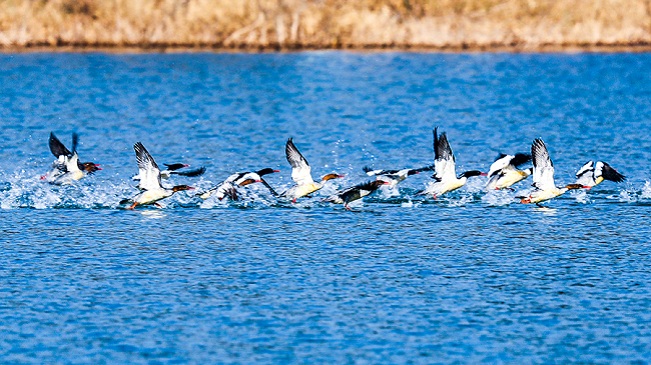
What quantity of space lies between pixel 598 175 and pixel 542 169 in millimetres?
1796

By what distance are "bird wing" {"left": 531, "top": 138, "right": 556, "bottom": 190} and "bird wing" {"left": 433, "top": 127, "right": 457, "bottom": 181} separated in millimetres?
1821

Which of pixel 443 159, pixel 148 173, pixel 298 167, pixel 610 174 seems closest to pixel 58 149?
pixel 148 173

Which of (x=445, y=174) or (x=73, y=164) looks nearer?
(x=445, y=174)

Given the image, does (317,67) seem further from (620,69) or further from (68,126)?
(68,126)

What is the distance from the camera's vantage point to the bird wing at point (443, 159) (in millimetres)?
26234

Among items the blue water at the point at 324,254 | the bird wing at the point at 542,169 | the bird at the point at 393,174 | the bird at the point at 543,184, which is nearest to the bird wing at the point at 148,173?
the blue water at the point at 324,254

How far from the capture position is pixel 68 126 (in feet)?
146

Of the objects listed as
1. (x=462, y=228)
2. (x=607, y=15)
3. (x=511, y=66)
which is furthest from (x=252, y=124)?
(x=607, y=15)

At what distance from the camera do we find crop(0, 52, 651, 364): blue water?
17000mm

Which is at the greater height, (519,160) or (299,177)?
(519,160)

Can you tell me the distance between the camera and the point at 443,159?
26422mm

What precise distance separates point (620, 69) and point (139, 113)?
3299cm

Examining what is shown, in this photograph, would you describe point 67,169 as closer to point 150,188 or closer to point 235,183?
point 150,188

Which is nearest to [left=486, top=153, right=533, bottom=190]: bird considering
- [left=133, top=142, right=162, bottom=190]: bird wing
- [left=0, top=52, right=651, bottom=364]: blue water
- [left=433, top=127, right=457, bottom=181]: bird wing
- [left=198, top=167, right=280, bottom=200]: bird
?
[left=0, top=52, right=651, bottom=364]: blue water
